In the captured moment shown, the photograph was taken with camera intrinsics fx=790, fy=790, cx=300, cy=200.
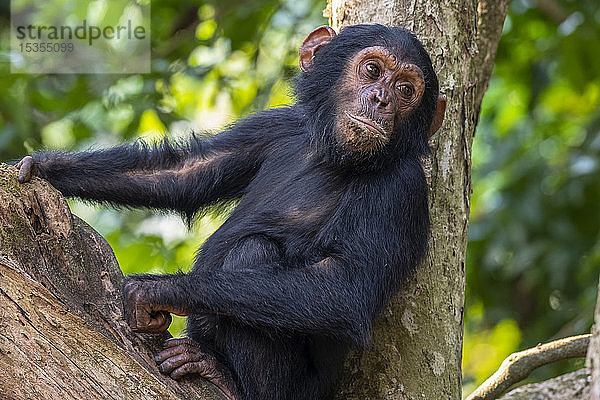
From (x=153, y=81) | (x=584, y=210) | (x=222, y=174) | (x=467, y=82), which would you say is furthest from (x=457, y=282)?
(x=584, y=210)

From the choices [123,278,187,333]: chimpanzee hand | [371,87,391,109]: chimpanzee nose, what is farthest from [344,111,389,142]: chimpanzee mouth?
[123,278,187,333]: chimpanzee hand

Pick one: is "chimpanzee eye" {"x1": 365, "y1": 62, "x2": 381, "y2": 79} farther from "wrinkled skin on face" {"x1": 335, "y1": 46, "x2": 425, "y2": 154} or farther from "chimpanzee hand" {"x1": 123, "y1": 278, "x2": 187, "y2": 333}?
"chimpanzee hand" {"x1": 123, "y1": 278, "x2": 187, "y2": 333}

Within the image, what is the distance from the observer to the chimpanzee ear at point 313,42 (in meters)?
4.69

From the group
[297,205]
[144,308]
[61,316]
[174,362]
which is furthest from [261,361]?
[61,316]

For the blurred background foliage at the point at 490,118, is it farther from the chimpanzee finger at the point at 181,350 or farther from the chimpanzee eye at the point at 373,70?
the chimpanzee finger at the point at 181,350

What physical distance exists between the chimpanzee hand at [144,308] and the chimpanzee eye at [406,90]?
5.34ft

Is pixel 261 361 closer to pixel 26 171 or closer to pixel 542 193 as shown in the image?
pixel 26 171

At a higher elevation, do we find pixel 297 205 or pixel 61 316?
pixel 297 205

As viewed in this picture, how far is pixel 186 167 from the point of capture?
4.86 meters

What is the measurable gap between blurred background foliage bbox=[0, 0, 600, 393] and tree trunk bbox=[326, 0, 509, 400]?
93.4 inches

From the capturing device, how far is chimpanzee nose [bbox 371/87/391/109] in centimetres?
419

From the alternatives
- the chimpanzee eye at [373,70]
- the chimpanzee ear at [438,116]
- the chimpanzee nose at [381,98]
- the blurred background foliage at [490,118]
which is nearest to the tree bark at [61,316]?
the chimpanzee nose at [381,98]

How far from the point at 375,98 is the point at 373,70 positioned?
0.23 metres

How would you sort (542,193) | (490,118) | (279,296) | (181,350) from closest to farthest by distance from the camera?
1. (181,350)
2. (279,296)
3. (542,193)
4. (490,118)
